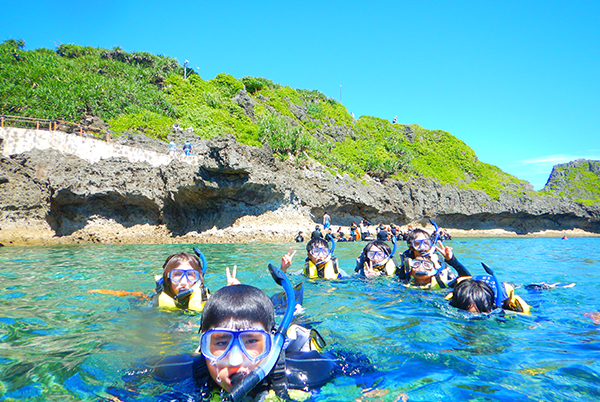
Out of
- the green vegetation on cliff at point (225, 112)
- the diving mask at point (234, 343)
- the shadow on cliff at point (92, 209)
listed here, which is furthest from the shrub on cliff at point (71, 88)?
the diving mask at point (234, 343)

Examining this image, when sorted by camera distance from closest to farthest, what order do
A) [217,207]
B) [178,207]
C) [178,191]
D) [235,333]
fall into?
[235,333], [178,191], [178,207], [217,207]

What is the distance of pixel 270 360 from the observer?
1.54 metres

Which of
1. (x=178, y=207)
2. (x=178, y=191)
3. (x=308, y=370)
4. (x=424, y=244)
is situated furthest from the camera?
(x=178, y=207)

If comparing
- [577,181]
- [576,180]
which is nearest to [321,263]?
[577,181]

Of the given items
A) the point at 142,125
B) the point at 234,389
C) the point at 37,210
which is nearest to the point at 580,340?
the point at 234,389

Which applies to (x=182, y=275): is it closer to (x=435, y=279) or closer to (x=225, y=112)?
(x=435, y=279)

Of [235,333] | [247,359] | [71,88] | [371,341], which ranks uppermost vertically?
[71,88]

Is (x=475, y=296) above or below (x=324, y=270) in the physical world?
above

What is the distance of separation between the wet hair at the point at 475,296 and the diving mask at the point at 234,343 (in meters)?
2.47

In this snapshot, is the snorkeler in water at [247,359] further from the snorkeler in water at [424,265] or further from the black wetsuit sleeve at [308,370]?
the snorkeler in water at [424,265]

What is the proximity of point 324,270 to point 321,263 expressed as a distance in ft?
0.43

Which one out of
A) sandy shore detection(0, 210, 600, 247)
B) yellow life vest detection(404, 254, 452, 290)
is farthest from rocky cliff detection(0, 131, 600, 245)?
yellow life vest detection(404, 254, 452, 290)

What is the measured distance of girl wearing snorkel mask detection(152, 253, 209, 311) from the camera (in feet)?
11.5

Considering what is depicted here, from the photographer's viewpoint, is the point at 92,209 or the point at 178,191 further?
the point at 178,191
